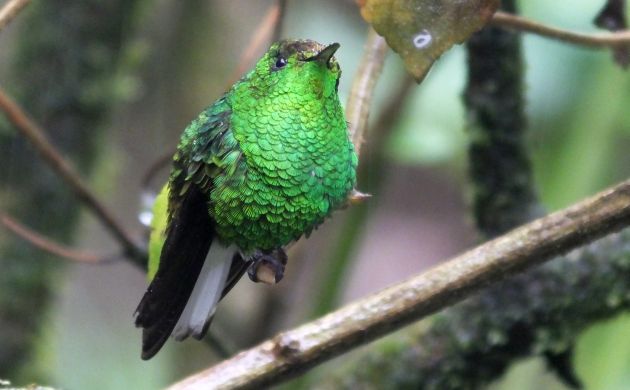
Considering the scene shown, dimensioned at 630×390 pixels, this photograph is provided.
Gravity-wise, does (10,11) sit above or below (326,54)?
above

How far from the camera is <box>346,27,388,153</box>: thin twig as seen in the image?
1.62 metres

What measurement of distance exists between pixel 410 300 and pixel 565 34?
24.3 inches

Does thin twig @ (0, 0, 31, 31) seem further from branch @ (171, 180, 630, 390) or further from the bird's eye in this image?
branch @ (171, 180, 630, 390)

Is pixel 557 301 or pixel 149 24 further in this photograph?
pixel 149 24

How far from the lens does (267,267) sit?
1512mm

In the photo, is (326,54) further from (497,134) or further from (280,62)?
(497,134)

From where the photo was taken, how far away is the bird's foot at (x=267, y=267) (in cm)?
147

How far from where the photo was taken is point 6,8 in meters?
1.46

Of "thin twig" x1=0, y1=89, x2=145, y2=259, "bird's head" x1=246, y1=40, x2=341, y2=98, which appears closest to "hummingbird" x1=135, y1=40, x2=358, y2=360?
"bird's head" x1=246, y1=40, x2=341, y2=98

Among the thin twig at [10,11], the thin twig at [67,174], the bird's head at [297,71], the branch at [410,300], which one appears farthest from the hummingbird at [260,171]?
the thin twig at [67,174]

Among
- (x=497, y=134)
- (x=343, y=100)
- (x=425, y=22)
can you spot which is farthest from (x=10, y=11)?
(x=343, y=100)

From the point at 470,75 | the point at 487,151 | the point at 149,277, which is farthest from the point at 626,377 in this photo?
the point at 149,277

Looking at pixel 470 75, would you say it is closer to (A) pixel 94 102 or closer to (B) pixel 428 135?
(B) pixel 428 135

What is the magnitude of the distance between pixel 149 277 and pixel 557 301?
88cm
